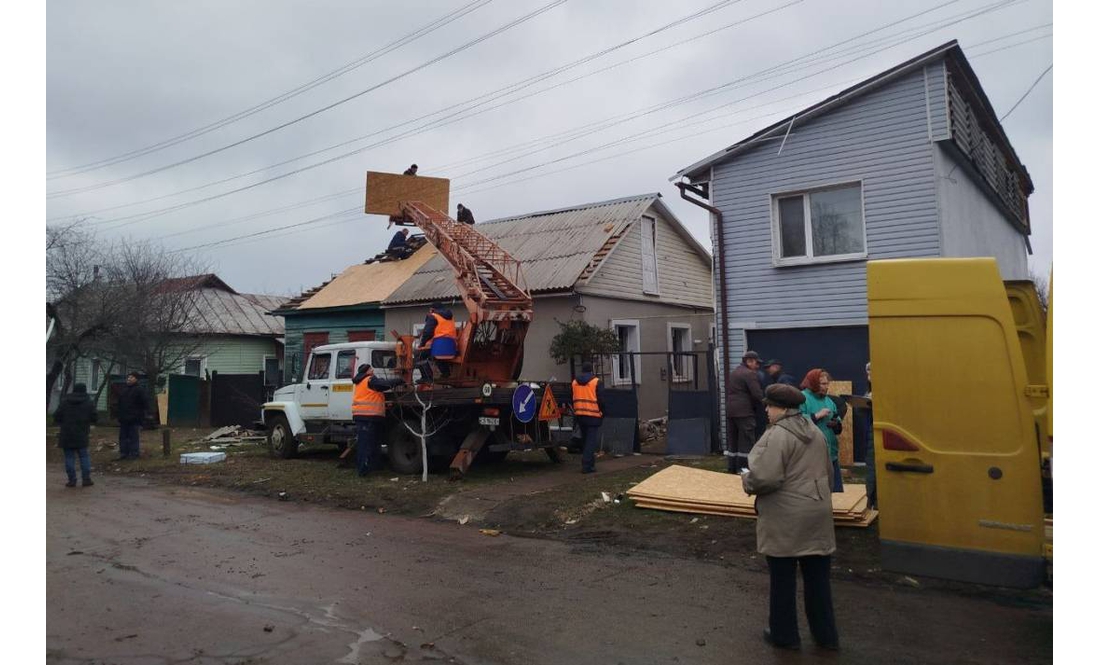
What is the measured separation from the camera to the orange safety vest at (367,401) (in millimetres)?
12844

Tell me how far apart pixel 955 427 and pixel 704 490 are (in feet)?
13.7

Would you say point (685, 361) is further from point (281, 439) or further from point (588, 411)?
point (281, 439)

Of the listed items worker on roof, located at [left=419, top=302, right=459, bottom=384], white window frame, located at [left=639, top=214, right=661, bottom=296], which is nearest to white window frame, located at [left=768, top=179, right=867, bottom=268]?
worker on roof, located at [left=419, top=302, right=459, bottom=384]

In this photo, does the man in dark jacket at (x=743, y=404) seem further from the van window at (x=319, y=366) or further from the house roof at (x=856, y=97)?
the van window at (x=319, y=366)

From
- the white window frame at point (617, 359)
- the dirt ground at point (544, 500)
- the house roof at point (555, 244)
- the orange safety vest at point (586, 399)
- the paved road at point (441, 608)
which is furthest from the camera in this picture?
the house roof at point (555, 244)

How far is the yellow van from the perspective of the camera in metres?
5.43

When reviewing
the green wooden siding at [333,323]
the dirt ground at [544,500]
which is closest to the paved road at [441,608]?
the dirt ground at [544,500]

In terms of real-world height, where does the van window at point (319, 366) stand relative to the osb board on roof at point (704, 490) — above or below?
above

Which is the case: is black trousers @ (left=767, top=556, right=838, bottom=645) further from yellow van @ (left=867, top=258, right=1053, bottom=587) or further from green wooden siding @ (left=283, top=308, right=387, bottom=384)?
green wooden siding @ (left=283, top=308, right=387, bottom=384)

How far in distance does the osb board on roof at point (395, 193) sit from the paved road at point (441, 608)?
30.1 ft

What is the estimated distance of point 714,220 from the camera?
48.4 feet

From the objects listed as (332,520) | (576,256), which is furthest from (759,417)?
(576,256)

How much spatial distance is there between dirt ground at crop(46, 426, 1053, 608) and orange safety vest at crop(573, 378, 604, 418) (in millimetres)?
981

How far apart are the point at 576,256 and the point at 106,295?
14422 mm
